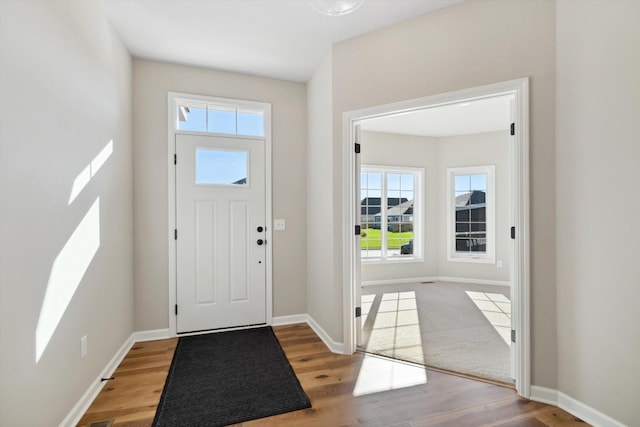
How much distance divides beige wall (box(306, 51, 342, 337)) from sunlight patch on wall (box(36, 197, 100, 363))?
72.9 inches

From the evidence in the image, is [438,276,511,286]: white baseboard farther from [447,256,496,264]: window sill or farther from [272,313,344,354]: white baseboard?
[272,313,344,354]: white baseboard

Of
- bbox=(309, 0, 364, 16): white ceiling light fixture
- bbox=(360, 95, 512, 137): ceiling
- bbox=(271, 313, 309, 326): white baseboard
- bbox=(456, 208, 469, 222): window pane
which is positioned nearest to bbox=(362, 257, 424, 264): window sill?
bbox=(456, 208, 469, 222): window pane

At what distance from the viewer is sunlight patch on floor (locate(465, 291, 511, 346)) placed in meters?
3.27

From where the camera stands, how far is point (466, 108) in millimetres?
4359

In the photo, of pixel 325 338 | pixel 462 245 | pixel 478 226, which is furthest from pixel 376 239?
pixel 325 338

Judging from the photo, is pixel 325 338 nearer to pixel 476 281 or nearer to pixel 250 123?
pixel 250 123

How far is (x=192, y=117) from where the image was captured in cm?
326

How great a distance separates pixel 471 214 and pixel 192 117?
5.14m

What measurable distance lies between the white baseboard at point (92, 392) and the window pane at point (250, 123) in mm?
2438

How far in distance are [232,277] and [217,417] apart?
1614mm

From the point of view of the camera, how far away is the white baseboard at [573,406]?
173 cm

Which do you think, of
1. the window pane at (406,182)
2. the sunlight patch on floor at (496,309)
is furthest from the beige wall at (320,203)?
the window pane at (406,182)

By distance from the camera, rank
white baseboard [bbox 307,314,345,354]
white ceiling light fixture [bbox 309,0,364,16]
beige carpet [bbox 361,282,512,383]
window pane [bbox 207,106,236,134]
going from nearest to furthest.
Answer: white ceiling light fixture [bbox 309,0,364,16] → beige carpet [bbox 361,282,512,383] → white baseboard [bbox 307,314,345,354] → window pane [bbox 207,106,236,134]

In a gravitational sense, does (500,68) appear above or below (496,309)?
above
